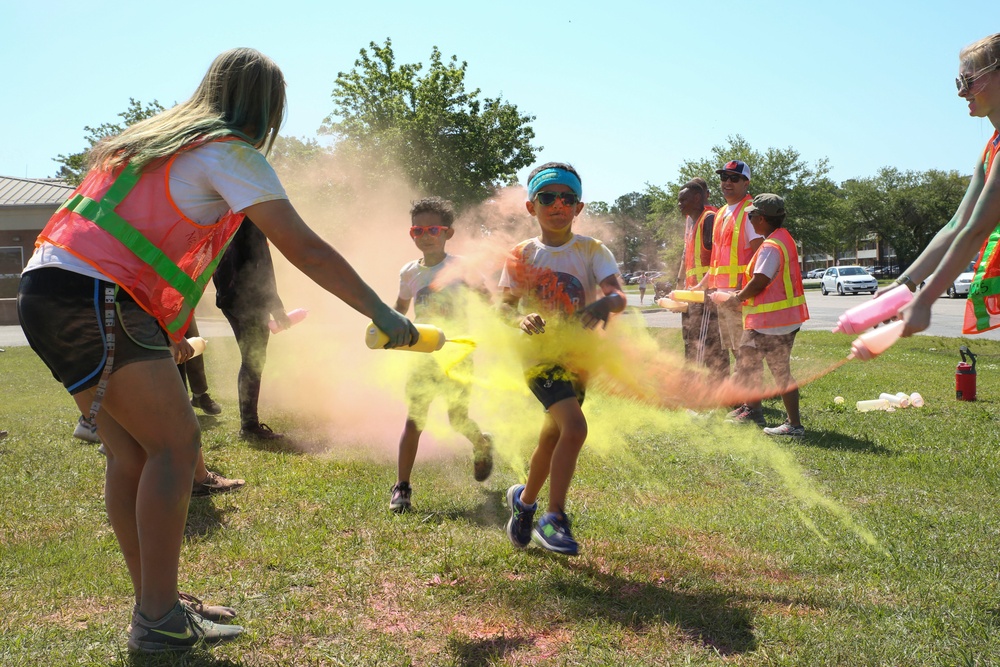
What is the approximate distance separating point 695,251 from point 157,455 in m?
6.05

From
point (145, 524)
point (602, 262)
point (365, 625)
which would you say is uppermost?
point (602, 262)

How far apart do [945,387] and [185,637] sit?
8.48m

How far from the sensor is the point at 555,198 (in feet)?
12.2

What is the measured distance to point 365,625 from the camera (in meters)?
2.88

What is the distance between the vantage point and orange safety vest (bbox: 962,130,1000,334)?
3186 mm

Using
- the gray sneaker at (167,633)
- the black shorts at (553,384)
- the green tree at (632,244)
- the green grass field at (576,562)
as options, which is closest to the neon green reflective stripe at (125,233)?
the gray sneaker at (167,633)

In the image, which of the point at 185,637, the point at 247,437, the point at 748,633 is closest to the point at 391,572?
the point at 185,637

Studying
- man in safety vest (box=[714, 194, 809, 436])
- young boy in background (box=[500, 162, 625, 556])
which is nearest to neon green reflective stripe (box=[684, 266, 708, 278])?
man in safety vest (box=[714, 194, 809, 436])

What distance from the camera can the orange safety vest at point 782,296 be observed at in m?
6.14

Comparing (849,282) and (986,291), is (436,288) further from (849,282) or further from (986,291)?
(849,282)

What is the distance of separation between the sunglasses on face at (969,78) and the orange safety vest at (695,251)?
4.34 metres

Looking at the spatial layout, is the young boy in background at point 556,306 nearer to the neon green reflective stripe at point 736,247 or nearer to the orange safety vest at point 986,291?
the orange safety vest at point 986,291

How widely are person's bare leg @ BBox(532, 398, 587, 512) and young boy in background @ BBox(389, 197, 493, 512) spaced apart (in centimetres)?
104

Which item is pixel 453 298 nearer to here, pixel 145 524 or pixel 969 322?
pixel 145 524
